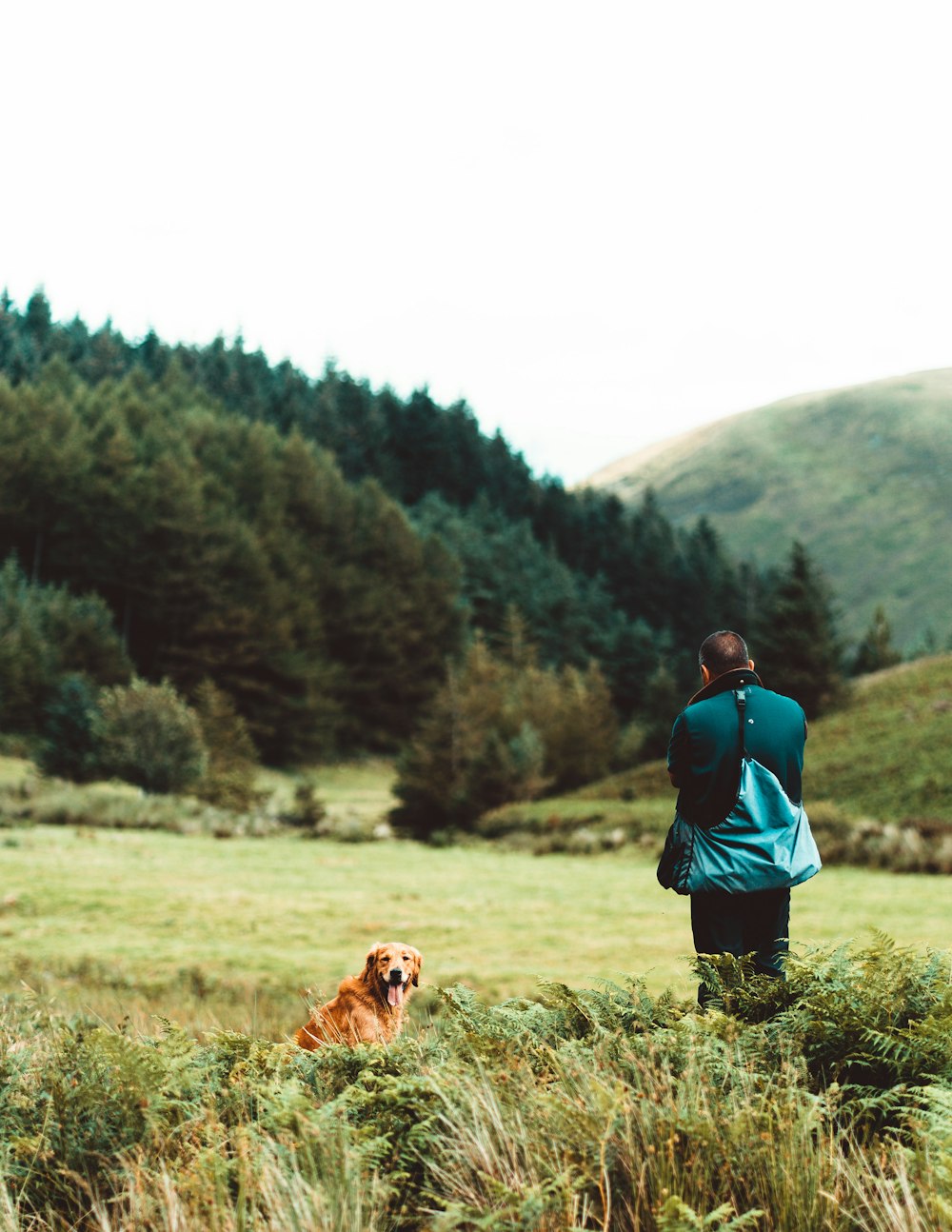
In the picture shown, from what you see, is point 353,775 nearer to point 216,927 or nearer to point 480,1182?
point 216,927

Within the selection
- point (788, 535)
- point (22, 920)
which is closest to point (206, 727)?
point (22, 920)

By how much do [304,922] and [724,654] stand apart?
14.4 metres

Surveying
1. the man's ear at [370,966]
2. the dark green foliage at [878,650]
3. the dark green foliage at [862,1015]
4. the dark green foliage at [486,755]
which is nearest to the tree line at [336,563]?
the dark green foliage at [486,755]

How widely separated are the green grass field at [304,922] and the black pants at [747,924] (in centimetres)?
235

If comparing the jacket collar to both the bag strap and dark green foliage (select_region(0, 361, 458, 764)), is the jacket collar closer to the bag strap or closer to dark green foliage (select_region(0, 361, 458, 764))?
the bag strap

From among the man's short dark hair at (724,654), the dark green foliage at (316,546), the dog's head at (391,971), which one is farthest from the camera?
the dark green foliage at (316,546)

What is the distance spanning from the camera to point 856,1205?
3266 millimetres

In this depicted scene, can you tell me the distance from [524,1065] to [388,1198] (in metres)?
0.64

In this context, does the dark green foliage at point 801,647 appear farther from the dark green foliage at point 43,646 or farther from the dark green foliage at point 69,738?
the dark green foliage at point 43,646

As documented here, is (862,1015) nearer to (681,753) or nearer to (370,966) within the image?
(681,753)

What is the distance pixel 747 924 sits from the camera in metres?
5.23

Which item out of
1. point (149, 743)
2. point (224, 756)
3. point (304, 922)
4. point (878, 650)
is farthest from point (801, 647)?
point (304, 922)

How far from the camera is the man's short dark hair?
525cm

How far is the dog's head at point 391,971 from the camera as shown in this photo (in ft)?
19.7
